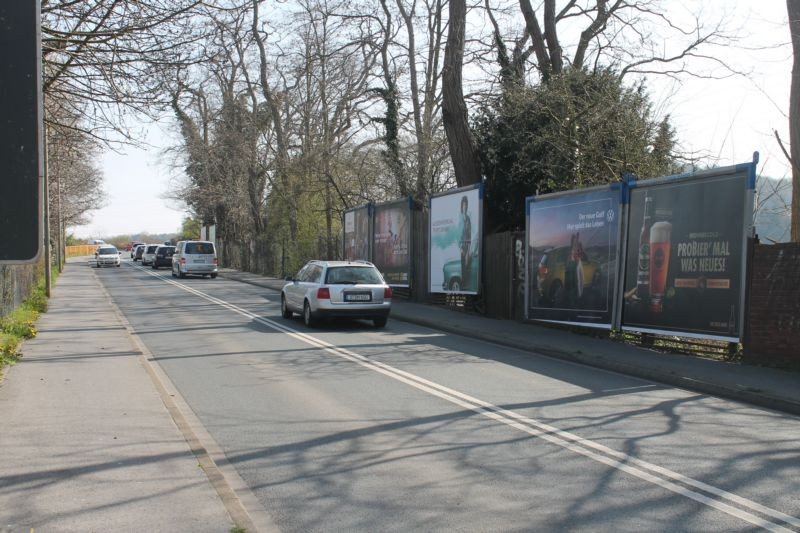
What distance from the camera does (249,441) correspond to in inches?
268

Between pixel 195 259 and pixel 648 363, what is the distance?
32220 mm

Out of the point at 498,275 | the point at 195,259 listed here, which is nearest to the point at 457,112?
the point at 498,275

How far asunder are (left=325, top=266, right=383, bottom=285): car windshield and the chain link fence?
21.5 feet

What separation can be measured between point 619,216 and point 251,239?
37.7m

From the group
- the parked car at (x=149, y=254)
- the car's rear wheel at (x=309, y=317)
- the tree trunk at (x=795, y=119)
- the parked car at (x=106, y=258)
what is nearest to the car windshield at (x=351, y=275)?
the car's rear wheel at (x=309, y=317)

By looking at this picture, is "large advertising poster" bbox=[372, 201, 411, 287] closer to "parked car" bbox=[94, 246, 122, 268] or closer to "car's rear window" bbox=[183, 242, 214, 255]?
"car's rear window" bbox=[183, 242, 214, 255]

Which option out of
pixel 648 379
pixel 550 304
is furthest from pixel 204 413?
pixel 550 304

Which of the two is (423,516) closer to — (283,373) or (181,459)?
(181,459)

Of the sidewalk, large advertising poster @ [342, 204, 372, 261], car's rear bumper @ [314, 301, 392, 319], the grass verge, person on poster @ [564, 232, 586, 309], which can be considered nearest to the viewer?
the sidewalk

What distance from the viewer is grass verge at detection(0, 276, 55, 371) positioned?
36.1 ft

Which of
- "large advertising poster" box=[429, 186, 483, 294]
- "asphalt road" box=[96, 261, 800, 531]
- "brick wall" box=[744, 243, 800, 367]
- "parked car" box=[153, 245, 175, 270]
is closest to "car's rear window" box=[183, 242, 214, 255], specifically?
"parked car" box=[153, 245, 175, 270]

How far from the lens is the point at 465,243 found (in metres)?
20.0

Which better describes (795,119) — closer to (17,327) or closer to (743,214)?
(743,214)

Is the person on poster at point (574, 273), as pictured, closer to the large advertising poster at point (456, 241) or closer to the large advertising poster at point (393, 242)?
the large advertising poster at point (456, 241)
